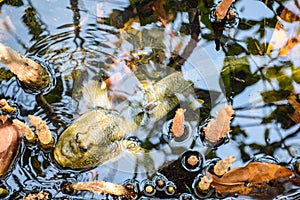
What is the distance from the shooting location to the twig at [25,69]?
7.34ft

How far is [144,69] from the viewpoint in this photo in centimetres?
265

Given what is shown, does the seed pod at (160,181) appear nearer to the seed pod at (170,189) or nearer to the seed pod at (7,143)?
the seed pod at (170,189)

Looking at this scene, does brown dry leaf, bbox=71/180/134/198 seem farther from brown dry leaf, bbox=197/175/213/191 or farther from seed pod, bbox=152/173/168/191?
brown dry leaf, bbox=197/175/213/191

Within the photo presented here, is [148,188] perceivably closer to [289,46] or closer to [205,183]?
[205,183]

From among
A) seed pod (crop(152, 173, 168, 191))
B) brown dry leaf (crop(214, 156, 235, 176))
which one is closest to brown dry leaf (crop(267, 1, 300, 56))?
brown dry leaf (crop(214, 156, 235, 176))

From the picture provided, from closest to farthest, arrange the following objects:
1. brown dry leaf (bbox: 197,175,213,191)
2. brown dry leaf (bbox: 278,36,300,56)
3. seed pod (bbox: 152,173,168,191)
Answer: brown dry leaf (bbox: 197,175,213,191)
seed pod (bbox: 152,173,168,191)
brown dry leaf (bbox: 278,36,300,56)

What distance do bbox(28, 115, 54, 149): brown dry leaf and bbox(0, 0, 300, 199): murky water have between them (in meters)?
0.08

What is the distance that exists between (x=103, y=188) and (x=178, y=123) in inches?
18.9

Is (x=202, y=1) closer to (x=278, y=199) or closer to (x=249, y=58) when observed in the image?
(x=249, y=58)

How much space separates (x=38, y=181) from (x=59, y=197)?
0.45 feet

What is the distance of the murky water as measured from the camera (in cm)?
244

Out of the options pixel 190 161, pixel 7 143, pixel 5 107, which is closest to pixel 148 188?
pixel 190 161

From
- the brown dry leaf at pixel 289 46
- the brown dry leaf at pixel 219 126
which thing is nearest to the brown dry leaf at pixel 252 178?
the brown dry leaf at pixel 219 126

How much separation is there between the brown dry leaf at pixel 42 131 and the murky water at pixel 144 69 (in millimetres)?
77
